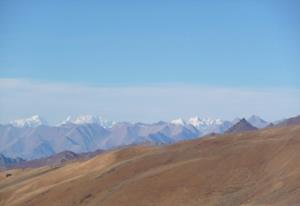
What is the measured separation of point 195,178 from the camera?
247 ft

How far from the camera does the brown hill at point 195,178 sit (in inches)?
2596

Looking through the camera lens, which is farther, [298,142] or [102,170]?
[102,170]

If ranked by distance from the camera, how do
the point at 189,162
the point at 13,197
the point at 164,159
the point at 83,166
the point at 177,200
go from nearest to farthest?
the point at 177,200 < the point at 189,162 < the point at 164,159 < the point at 13,197 < the point at 83,166

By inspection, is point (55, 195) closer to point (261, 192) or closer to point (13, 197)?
point (13, 197)

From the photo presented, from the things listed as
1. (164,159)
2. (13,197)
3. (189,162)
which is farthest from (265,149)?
(13,197)

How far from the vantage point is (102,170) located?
9431 cm

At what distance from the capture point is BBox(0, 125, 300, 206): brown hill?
65.9m

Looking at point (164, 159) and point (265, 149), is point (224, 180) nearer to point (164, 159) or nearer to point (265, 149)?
point (265, 149)

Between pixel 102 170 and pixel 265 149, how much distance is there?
26.6 meters

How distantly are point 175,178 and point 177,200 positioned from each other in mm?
7014

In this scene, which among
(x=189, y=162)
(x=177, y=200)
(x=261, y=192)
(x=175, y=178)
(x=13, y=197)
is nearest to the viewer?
(x=261, y=192)

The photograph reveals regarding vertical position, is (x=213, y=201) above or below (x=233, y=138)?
below

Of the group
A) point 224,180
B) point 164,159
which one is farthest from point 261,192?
point 164,159

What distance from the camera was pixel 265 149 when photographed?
8056 centimetres
